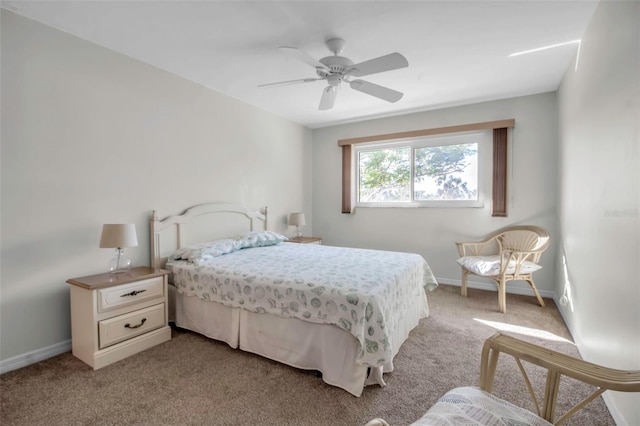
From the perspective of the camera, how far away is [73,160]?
239cm

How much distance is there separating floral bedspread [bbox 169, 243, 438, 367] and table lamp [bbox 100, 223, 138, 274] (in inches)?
19.1

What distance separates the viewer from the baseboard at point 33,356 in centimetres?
207

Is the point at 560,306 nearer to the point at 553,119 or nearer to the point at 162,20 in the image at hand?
the point at 553,119

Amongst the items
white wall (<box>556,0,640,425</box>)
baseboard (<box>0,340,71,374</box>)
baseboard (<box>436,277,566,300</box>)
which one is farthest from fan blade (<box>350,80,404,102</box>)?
baseboard (<box>0,340,71,374</box>)

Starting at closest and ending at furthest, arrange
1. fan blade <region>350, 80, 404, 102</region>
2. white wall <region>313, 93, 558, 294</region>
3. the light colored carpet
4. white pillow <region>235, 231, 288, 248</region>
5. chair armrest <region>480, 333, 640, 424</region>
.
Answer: chair armrest <region>480, 333, 640, 424</region>, the light colored carpet, fan blade <region>350, 80, 404, 102</region>, white pillow <region>235, 231, 288, 248</region>, white wall <region>313, 93, 558, 294</region>

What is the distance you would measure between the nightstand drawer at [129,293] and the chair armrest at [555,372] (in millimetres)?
2437

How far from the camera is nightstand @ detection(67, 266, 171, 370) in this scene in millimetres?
2129

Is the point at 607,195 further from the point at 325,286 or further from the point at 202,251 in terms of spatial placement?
the point at 202,251

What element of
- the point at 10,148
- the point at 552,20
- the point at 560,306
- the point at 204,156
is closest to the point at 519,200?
the point at 560,306

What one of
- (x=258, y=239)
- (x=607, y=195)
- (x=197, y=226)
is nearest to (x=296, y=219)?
(x=258, y=239)

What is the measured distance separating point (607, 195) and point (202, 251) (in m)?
3.16

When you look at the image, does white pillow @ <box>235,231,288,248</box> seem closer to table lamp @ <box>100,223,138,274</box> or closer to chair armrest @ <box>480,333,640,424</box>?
table lamp @ <box>100,223,138,274</box>

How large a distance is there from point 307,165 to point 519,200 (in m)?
3.28

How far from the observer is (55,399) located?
178 centimetres
